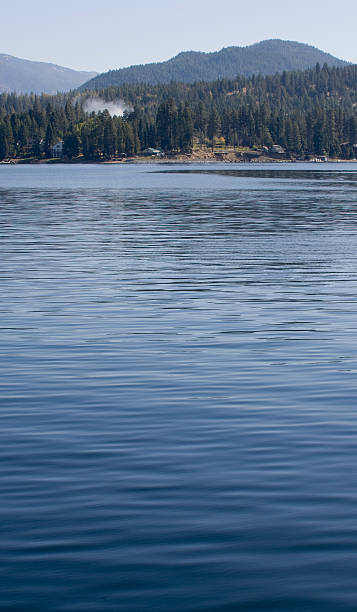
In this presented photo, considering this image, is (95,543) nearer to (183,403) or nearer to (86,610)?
(86,610)

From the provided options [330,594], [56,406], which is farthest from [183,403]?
[330,594]

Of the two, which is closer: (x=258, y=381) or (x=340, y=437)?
(x=340, y=437)

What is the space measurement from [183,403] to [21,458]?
4438 millimetres

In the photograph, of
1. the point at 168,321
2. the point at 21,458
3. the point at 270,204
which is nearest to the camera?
the point at 21,458

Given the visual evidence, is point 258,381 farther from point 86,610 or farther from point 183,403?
point 86,610

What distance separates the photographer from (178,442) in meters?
14.2

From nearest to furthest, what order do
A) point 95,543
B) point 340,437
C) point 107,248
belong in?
point 95,543 → point 340,437 → point 107,248

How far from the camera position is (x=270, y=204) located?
8881 cm

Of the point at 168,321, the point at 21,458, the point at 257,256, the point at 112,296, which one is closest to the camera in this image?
the point at 21,458

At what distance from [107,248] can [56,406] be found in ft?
107

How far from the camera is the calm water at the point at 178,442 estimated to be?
9250 mm

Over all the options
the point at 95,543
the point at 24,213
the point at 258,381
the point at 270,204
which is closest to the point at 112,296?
the point at 258,381

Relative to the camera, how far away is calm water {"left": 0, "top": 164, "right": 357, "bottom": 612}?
9.25m

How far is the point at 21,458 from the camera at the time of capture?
43.2 feet
